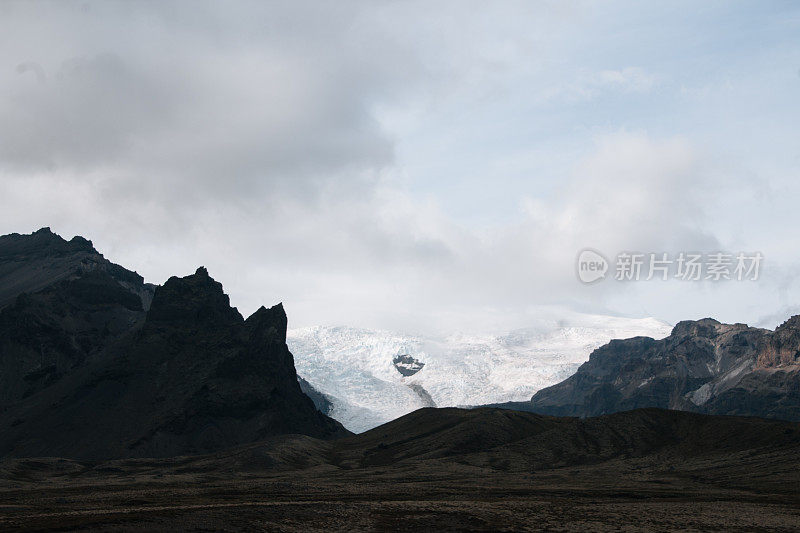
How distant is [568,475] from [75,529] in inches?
5214

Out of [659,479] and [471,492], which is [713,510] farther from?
[659,479]

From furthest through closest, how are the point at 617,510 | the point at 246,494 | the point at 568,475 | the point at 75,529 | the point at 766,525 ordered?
the point at 568,475 → the point at 246,494 → the point at 617,510 → the point at 766,525 → the point at 75,529

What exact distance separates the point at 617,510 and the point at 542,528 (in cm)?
2141

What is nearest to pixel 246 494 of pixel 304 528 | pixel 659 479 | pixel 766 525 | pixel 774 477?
pixel 304 528

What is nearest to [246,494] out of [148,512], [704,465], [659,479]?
[148,512]

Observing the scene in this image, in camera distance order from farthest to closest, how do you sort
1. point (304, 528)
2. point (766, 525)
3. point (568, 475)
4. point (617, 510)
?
point (568, 475) → point (617, 510) → point (766, 525) → point (304, 528)

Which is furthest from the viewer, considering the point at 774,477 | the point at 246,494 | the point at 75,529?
the point at 774,477

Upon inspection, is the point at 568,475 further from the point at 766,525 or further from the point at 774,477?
the point at 766,525

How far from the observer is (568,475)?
7008 inches

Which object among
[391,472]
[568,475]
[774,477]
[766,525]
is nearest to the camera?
[766,525]

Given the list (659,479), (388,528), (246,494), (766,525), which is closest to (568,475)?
(659,479)

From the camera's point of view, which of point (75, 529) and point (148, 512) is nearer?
point (75, 529)

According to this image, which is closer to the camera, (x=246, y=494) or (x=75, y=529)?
(x=75, y=529)

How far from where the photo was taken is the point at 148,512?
3167 inches
